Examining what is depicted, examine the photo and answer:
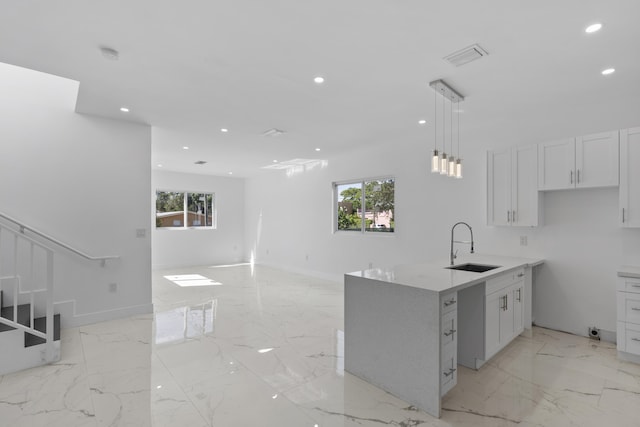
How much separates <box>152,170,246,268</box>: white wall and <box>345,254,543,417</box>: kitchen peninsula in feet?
22.5

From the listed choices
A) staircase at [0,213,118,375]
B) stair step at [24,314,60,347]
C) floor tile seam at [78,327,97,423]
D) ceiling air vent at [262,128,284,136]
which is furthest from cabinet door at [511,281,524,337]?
stair step at [24,314,60,347]

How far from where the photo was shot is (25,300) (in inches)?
142

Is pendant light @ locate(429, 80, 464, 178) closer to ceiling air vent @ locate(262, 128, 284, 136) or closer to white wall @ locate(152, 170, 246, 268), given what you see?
ceiling air vent @ locate(262, 128, 284, 136)

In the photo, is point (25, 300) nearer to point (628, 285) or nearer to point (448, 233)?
point (448, 233)

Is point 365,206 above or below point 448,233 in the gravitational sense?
above

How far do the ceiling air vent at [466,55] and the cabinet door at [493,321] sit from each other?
2.01 m

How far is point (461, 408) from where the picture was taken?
88.8 inches

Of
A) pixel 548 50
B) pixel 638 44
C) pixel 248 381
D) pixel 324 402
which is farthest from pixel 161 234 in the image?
pixel 638 44

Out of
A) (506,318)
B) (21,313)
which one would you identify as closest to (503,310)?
(506,318)

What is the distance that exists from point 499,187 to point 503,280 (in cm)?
146

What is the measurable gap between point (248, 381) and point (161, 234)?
6.57m

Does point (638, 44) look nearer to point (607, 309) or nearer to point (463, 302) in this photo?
point (463, 302)

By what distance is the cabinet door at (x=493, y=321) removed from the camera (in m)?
2.76

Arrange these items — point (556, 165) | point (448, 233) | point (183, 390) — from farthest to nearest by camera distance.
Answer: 1. point (448, 233)
2. point (556, 165)
3. point (183, 390)
